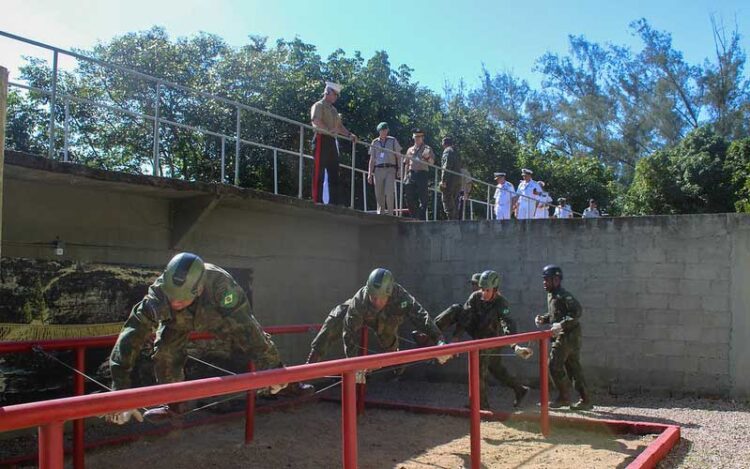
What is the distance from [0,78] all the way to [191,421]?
5.29m

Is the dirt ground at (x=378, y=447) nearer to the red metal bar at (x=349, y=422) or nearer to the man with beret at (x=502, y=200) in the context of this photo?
the red metal bar at (x=349, y=422)

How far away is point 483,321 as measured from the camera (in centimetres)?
760

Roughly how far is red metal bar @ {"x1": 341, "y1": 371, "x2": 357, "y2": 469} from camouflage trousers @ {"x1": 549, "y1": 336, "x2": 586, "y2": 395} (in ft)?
16.4

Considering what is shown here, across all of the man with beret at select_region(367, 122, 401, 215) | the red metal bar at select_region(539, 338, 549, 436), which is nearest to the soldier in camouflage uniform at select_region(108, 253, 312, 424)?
the red metal bar at select_region(539, 338, 549, 436)

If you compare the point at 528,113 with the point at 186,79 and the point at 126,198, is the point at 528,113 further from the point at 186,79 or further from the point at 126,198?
the point at 126,198

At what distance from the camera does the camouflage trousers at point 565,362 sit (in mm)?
7590

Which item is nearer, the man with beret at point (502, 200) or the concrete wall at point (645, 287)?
the concrete wall at point (645, 287)

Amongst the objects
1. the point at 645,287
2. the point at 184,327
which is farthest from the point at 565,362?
the point at 184,327

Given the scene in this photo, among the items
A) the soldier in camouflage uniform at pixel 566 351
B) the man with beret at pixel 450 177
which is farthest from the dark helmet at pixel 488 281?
the man with beret at pixel 450 177

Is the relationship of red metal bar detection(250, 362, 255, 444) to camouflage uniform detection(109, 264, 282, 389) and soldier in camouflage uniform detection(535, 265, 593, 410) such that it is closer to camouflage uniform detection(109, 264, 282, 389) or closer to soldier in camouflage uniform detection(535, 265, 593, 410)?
camouflage uniform detection(109, 264, 282, 389)

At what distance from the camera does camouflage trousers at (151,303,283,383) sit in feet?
14.7

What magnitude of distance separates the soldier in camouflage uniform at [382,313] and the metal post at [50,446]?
3961 mm

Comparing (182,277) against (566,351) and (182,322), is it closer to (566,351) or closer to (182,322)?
(182,322)

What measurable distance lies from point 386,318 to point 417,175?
4915 millimetres
